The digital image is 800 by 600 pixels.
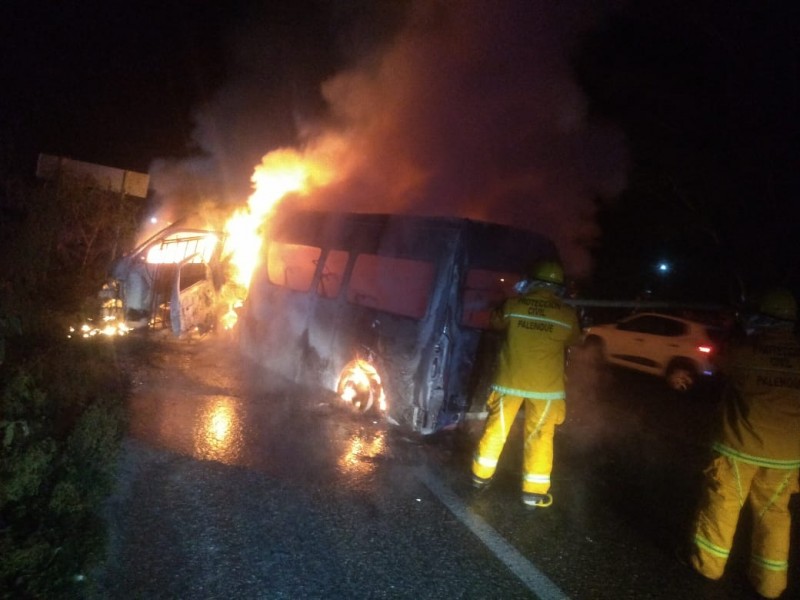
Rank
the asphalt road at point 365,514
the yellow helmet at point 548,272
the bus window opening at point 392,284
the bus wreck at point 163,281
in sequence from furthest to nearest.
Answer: the bus wreck at point 163,281
the bus window opening at point 392,284
the yellow helmet at point 548,272
the asphalt road at point 365,514

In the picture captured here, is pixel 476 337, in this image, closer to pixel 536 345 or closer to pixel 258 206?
pixel 536 345

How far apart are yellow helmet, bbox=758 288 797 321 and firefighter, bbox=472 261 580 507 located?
3.92 ft

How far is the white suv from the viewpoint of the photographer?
9461mm

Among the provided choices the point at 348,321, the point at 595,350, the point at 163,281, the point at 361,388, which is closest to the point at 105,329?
the point at 163,281

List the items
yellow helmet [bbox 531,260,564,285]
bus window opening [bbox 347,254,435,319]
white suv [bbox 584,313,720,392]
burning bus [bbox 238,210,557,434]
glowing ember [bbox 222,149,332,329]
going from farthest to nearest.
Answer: white suv [bbox 584,313,720,392]
glowing ember [bbox 222,149,332,329]
bus window opening [bbox 347,254,435,319]
burning bus [bbox 238,210,557,434]
yellow helmet [bbox 531,260,564,285]

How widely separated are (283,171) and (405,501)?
6.23m

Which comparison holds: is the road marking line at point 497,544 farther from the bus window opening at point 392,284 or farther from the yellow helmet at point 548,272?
the yellow helmet at point 548,272

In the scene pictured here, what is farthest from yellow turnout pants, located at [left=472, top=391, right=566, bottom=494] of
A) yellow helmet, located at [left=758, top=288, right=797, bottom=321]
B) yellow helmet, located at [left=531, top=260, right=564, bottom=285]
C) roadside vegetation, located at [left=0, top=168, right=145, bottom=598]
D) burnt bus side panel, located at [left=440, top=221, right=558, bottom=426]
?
roadside vegetation, located at [left=0, top=168, right=145, bottom=598]

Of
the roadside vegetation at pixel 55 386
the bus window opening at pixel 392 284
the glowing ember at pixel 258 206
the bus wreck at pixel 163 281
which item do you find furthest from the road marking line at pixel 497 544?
the bus wreck at pixel 163 281

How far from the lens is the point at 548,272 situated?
4141 mm

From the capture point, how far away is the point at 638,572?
3379 mm

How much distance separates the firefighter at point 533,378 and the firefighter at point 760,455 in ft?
3.44

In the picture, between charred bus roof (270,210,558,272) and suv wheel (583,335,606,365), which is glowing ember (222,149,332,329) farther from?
suv wheel (583,335,606,365)

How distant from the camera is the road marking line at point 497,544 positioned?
3.09 meters
